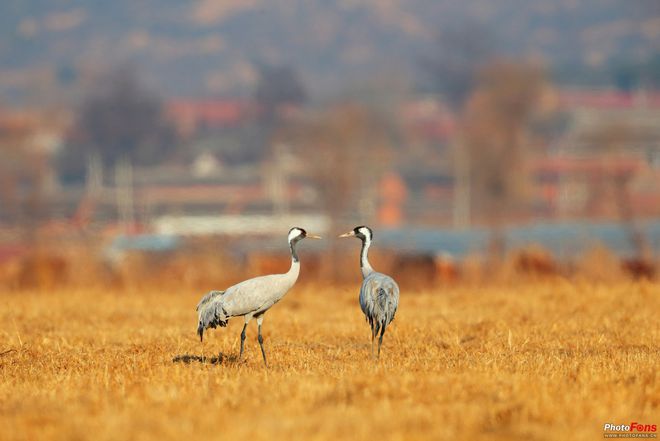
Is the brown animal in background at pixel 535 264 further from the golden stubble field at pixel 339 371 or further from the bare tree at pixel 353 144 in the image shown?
the bare tree at pixel 353 144

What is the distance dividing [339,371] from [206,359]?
172 cm

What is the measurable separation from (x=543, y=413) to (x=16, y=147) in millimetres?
79223

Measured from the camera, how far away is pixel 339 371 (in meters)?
11.2

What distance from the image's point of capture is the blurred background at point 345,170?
1047 inches

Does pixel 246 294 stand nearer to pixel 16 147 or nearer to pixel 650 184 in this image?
pixel 650 184

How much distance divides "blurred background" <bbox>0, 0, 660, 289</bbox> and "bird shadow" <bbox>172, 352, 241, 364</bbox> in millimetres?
10840

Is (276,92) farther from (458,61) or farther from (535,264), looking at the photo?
(535,264)

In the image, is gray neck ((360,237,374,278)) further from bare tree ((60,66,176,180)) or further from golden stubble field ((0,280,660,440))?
bare tree ((60,66,176,180))

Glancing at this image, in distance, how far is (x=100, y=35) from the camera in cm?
18662

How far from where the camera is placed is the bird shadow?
12.3 meters

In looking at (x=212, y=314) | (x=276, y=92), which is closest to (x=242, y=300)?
(x=212, y=314)

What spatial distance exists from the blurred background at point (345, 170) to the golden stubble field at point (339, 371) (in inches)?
259

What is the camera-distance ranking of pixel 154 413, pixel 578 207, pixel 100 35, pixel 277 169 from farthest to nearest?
pixel 100 35 → pixel 277 169 → pixel 578 207 → pixel 154 413

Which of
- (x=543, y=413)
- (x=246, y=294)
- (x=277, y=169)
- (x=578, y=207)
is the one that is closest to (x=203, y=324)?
(x=246, y=294)
